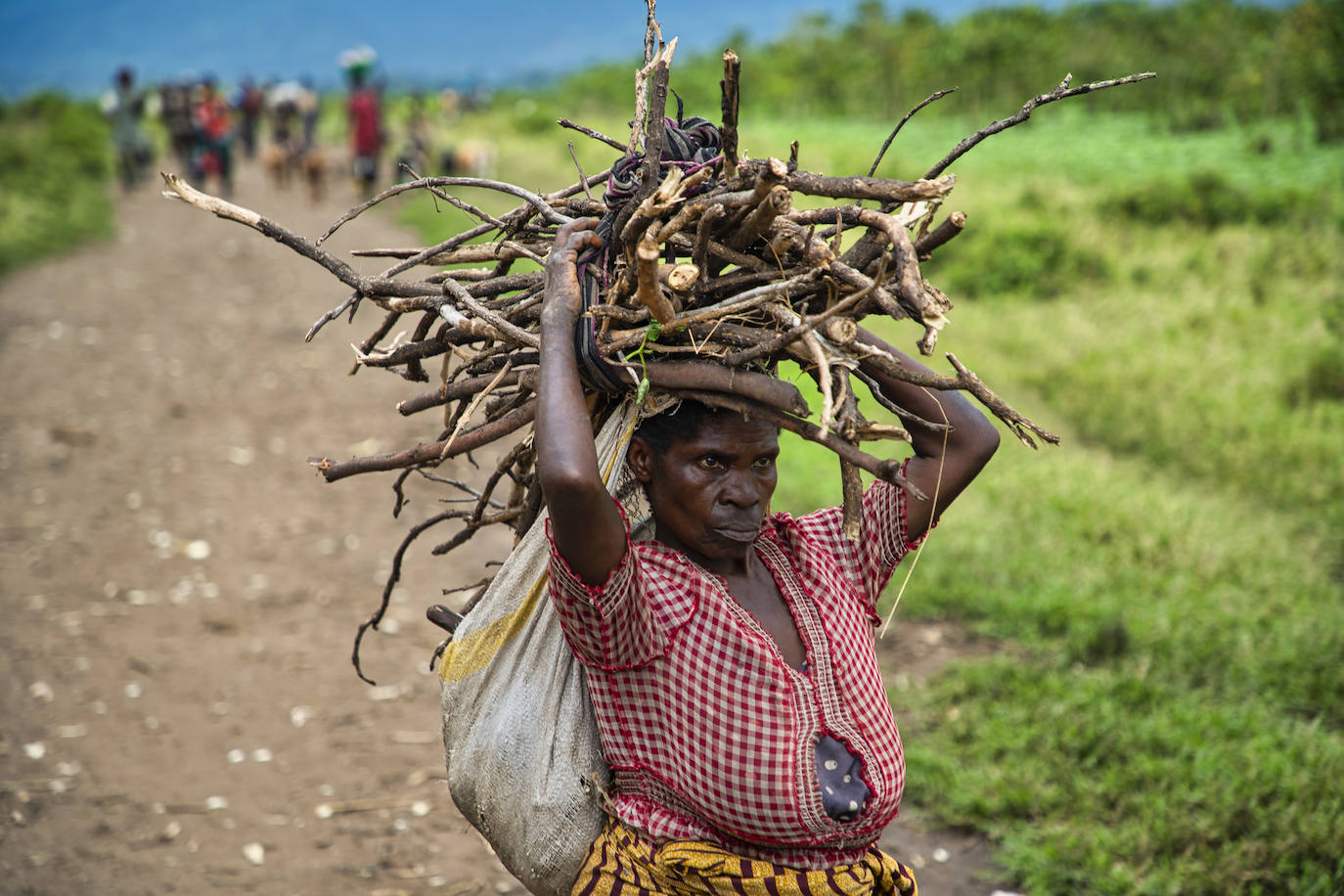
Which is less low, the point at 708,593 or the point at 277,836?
the point at 708,593

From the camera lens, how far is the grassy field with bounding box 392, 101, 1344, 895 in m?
3.42

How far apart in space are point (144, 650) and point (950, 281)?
8540mm

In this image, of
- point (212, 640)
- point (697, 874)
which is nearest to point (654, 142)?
point (697, 874)

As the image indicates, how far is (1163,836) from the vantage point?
3320mm

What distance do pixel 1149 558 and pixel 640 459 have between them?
165 inches

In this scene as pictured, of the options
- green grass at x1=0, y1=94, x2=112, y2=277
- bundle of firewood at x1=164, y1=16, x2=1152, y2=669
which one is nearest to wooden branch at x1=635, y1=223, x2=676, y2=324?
bundle of firewood at x1=164, y1=16, x2=1152, y2=669

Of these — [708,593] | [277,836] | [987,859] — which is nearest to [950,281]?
[987,859]

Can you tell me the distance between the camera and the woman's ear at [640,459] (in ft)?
6.18

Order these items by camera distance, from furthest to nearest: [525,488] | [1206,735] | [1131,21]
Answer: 1. [1131,21]
2. [1206,735]
3. [525,488]

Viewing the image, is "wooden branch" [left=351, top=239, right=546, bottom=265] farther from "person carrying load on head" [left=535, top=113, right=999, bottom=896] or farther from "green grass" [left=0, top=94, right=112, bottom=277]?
"green grass" [left=0, top=94, right=112, bottom=277]

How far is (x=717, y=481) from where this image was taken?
5.95 feet

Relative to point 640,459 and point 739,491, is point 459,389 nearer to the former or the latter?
point 640,459

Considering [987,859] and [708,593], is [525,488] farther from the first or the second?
[987,859]

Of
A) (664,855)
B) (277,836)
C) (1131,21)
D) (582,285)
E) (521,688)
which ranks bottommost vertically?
(277,836)
